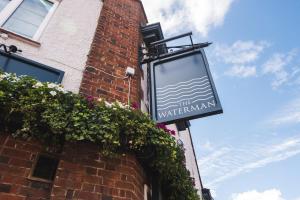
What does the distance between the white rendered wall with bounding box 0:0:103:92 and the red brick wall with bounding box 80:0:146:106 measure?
0.53 ft

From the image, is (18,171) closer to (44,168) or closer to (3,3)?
(44,168)

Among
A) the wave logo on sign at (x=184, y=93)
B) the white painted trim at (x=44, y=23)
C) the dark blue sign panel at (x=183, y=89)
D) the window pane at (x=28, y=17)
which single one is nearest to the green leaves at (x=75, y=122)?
the dark blue sign panel at (x=183, y=89)

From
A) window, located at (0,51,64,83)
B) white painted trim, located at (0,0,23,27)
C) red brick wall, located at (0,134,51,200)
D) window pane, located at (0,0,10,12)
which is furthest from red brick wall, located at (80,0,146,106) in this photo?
window pane, located at (0,0,10,12)

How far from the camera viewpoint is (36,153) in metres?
3.03

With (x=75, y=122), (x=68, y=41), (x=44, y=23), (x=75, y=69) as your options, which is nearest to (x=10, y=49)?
(x=75, y=69)

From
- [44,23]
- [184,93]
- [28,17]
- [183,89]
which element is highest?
[28,17]

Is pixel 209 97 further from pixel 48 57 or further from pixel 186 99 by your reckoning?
pixel 48 57

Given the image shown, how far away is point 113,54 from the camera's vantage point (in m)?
5.08

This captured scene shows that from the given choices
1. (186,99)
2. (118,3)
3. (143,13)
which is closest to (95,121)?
(186,99)

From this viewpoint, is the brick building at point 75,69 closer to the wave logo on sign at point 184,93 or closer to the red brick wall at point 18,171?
the red brick wall at point 18,171

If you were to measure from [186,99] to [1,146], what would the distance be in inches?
102

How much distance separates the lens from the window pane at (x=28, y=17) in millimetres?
4723

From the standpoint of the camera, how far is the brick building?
112 inches

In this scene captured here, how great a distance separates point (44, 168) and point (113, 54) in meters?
2.75
